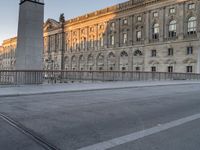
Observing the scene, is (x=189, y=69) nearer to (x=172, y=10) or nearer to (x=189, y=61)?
(x=189, y=61)

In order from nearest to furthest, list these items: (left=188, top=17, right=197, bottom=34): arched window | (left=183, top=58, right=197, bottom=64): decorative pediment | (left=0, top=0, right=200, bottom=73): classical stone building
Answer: (left=183, top=58, right=197, bottom=64): decorative pediment
(left=188, top=17, right=197, bottom=34): arched window
(left=0, top=0, right=200, bottom=73): classical stone building

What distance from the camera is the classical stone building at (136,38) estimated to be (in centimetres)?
5062

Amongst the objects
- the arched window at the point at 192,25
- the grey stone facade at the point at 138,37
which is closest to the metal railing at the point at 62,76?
the grey stone facade at the point at 138,37

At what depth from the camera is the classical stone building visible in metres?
50.6

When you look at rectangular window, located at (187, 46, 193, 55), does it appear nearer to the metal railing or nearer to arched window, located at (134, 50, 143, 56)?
arched window, located at (134, 50, 143, 56)

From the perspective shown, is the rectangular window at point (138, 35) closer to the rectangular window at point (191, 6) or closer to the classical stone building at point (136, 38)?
the classical stone building at point (136, 38)

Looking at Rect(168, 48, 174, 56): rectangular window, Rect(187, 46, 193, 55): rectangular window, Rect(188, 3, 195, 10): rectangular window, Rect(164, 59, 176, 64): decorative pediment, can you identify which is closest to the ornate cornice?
Rect(188, 3, 195, 10): rectangular window

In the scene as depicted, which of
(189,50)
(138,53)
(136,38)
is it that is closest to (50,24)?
(136,38)

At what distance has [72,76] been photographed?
2338 centimetres

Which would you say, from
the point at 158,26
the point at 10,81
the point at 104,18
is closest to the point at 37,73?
the point at 10,81

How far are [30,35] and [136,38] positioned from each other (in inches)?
1773

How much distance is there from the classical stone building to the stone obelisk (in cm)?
3745

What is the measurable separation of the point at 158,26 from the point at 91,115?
52.3m

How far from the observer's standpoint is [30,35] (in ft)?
64.1
